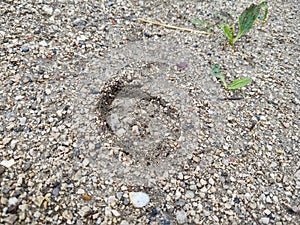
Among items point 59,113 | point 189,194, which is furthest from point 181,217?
point 59,113

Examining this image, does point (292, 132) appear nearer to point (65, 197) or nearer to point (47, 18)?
point (65, 197)

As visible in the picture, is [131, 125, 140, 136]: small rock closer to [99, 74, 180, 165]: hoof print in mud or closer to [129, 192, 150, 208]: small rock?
[99, 74, 180, 165]: hoof print in mud

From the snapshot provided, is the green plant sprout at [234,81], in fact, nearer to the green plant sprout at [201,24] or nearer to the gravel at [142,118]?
the gravel at [142,118]

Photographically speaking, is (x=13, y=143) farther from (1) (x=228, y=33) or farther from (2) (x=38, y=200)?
(1) (x=228, y=33)

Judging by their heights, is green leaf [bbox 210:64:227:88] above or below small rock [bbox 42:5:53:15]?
below

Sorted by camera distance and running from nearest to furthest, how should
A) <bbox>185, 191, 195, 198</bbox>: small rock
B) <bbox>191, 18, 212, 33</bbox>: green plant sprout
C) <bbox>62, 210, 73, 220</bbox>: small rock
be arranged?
<bbox>62, 210, 73, 220</bbox>: small rock → <bbox>185, 191, 195, 198</bbox>: small rock → <bbox>191, 18, 212, 33</bbox>: green plant sprout

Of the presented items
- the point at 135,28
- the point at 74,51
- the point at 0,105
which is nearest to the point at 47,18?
the point at 74,51

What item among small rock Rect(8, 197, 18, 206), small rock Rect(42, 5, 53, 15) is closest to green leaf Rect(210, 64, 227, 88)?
small rock Rect(42, 5, 53, 15)
